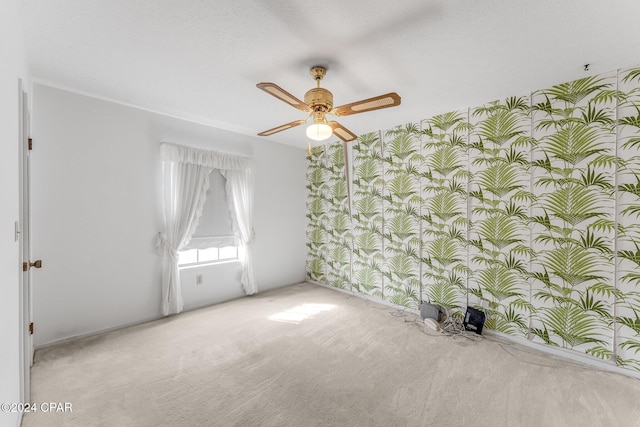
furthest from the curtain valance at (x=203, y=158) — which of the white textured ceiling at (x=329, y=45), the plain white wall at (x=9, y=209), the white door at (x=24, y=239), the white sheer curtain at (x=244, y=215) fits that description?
the plain white wall at (x=9, y=209)

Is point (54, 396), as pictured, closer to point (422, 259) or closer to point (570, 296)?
point (422, 259)

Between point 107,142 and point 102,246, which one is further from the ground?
point 107,142

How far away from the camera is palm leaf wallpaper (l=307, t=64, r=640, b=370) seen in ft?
7.25

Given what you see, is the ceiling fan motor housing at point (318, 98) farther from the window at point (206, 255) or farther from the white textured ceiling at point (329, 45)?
the window at point (206, 255)

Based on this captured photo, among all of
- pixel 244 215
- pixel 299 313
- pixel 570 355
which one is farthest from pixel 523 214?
pixel 244 215

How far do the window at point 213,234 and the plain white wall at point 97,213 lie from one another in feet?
0.65

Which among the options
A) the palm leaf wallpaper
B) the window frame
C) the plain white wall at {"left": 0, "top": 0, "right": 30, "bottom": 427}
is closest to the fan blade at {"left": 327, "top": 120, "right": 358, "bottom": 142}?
the palm leaf wallpaper

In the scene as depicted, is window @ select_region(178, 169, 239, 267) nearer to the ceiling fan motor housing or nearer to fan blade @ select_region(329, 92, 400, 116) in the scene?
the ceiling fan motor housing

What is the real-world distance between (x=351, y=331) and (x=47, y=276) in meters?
3.14

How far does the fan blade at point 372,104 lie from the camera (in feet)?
5.71

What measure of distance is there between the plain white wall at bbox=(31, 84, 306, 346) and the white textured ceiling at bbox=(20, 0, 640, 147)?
1.24 ft

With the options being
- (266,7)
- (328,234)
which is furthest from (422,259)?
(266,7)

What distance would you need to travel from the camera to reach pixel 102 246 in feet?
9.35

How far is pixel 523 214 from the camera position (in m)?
2.66
